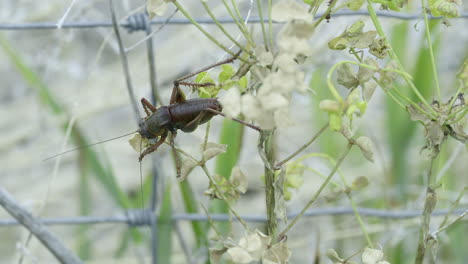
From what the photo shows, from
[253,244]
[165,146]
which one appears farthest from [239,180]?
[165,146]

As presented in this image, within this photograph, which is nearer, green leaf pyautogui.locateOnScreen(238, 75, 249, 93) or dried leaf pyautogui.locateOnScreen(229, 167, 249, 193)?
green leaf pyautogui.locateOnScreen(238, 75, 249, 93)

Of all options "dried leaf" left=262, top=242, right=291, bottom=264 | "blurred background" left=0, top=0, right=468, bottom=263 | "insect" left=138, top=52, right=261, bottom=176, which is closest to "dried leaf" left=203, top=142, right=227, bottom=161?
"insect" left=138, top=52, right=261, bottom=176

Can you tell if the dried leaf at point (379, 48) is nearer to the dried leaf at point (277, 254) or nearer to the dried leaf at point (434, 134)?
the dried leaf at point (434, 134)

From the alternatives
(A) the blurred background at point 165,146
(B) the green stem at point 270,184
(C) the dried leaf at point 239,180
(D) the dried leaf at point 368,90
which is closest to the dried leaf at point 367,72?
(D) the dried leaf at point 368,90

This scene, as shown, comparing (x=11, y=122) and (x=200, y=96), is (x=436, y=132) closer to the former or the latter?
(x=200, y=96)

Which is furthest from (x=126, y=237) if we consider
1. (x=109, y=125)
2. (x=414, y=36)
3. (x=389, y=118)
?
(x=414, y=36)

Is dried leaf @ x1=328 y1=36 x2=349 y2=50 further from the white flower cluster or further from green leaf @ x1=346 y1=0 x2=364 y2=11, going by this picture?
the white flower cluster

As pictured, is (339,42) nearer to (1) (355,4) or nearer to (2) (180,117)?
(1) (355,4)

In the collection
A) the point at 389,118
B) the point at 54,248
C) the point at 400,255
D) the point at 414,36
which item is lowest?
the point at 400,255
